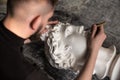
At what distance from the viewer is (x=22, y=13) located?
3.45ft

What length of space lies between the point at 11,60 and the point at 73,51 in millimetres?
355

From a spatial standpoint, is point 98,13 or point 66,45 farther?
point 98,13

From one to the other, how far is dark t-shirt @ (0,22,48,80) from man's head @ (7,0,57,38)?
0.22 feet

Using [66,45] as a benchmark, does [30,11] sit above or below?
above

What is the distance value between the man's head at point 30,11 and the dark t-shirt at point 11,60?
68mm

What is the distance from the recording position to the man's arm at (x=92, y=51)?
1.18 meters

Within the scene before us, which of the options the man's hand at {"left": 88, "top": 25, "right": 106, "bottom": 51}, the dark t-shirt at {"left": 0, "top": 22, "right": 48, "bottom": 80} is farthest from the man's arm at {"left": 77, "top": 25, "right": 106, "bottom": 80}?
the dark t-shirt at {"left": 0, "top": 22, "right": 48, "bottom": 80}

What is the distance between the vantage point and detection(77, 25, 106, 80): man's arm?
118 cm

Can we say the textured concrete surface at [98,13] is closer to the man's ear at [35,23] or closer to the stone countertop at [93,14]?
the stone countertop at [93,14]

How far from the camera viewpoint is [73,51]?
1286 millimetres

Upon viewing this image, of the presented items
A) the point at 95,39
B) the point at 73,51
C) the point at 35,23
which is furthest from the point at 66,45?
the point at 35,23

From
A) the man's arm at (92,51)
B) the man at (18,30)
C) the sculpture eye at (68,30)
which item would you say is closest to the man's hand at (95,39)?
the man's arm at (92,51)

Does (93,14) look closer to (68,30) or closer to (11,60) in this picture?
(68,30)

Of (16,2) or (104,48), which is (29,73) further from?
(104,48)
